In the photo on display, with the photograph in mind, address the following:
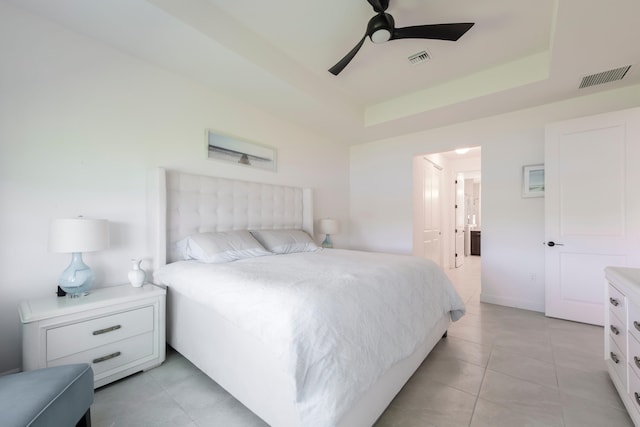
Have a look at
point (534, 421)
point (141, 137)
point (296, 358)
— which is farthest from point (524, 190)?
point (141, 137)

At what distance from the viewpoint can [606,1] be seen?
5.41ft

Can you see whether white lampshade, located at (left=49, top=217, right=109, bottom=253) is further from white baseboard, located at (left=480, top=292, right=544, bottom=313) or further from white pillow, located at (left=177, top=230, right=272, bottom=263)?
white baseboard, located at (left=480, top=292, right=544, bottom=313)

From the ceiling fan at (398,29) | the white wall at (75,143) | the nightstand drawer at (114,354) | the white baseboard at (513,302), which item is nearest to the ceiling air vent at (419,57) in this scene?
the ceiling fan at (398,29)

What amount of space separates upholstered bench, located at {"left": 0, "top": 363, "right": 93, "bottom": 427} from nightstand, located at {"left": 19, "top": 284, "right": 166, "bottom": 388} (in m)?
0.49

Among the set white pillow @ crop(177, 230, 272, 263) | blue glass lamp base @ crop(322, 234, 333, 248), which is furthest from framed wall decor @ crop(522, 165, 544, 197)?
white pillow @ crop(177, 230, 272, 263)

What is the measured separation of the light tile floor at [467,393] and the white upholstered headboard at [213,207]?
1.00 metres

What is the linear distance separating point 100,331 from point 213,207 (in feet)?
4.57

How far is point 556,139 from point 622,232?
1133mm

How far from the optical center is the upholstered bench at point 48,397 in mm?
909

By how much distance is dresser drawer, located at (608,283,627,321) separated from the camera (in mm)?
1540

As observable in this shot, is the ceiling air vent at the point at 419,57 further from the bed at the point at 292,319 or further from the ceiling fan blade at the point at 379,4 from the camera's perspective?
the bed at the point at 292,319

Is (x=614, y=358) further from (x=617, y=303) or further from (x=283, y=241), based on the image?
(x=283, y=241)

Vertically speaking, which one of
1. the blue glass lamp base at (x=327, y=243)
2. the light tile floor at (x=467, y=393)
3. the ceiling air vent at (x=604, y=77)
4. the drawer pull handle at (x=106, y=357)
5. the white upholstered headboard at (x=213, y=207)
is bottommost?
the light tile floor at (x=467, y=393)

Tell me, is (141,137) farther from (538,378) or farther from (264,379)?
(538,378)
